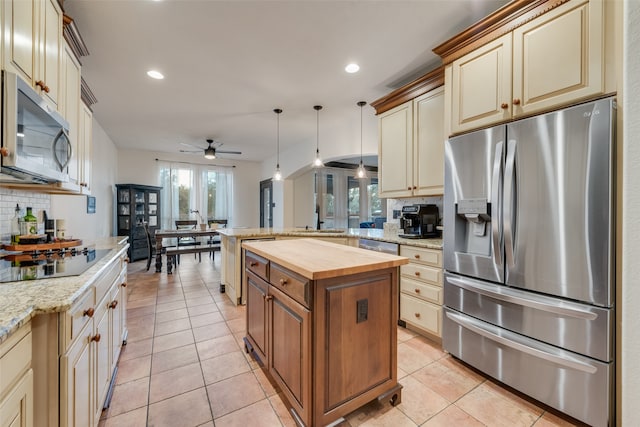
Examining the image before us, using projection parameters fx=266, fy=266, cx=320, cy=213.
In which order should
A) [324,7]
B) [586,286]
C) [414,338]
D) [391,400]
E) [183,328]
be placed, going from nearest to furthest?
[586,286] → [391,400] → [324,7] → [414,338] → [183,328]

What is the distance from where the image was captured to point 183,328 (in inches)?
106

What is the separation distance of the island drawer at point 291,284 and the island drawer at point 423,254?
139 centimetres

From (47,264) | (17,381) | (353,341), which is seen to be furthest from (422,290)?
(47,264)

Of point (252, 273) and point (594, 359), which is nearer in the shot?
point (594, 359)

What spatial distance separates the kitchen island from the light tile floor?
0.58 ft

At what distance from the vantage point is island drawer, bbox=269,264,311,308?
4.39 ft

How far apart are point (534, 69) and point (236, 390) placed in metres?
2.78

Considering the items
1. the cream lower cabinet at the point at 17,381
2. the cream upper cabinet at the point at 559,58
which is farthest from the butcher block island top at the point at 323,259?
the cream upper cabinet at the point at 559,58

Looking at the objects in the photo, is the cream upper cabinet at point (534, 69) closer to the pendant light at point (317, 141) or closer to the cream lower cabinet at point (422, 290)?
the cream lower cabinet at point (422, 290)

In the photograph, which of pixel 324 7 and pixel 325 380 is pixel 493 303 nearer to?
pixel 325 380

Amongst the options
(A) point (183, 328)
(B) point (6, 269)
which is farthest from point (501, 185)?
(A) point (183, 328)

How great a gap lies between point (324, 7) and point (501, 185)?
5.86 feet

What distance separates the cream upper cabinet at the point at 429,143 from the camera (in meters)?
2.53

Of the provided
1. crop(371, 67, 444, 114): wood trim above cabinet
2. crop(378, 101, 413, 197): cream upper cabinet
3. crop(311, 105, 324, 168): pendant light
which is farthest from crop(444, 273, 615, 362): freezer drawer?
crop(311, 105, 324, 168): pendant light
